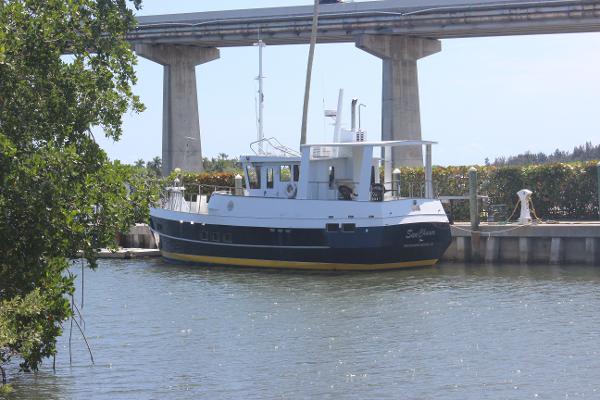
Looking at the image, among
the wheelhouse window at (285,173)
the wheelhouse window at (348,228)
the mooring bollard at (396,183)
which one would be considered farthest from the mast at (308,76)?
the wheelhouse window at (348,228)

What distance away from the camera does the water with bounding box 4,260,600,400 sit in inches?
828

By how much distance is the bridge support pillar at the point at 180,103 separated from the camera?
65.9 m

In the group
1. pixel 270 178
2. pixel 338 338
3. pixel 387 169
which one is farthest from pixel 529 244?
pixel 338 338

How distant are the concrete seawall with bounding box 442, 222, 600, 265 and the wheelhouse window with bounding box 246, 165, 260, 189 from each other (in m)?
7.14

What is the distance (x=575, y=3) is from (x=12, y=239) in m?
38.4

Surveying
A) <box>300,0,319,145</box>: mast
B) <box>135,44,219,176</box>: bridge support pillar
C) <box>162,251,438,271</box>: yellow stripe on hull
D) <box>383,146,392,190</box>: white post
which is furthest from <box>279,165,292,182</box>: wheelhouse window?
<box>135,44,219,176</box>: bridge support pillar

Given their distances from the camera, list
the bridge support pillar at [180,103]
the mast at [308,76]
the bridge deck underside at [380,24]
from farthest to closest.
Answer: the bridge support pillar at [180,103] < the bridge deck underside at [380,24] < the mast at [308,76]

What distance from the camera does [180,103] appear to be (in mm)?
66625

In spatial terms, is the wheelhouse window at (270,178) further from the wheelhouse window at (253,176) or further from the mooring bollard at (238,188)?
the mooring bollard at (238,188)

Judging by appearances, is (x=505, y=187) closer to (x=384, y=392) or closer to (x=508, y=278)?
(x=508, y=278)

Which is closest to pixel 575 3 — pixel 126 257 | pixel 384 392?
pixel 126 257

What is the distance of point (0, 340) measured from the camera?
17250 millimetres

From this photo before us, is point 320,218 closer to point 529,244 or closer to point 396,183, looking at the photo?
point 396,183

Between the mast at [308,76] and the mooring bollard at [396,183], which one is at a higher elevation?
the mast at [308,76]
